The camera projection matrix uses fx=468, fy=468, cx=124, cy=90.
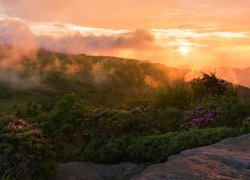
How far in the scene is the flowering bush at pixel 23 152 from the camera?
39.4 ft

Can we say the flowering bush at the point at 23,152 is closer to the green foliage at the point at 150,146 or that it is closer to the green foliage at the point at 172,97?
the green foliage at the point at 150,146

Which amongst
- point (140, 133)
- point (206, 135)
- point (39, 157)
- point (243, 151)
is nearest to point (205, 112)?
point (140, 133)

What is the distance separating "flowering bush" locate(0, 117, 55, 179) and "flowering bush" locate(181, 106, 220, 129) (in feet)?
17.9

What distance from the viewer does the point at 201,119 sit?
54.5 ft

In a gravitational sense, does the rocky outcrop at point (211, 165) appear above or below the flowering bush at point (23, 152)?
above

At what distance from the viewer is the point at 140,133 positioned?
1526 cm

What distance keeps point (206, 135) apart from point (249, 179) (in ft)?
20.6

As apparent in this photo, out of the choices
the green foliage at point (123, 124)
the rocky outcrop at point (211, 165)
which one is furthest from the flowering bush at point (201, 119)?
the rocky outcrop at point (211, 165)

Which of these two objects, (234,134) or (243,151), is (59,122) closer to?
(234,134)

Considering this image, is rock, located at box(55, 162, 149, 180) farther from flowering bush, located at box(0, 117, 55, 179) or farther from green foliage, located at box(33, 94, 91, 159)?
green foliage, located at box(33, 94, 91, 159)

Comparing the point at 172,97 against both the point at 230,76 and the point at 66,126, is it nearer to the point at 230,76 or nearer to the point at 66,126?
the point at 66,126

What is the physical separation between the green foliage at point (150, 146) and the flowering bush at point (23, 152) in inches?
64.6

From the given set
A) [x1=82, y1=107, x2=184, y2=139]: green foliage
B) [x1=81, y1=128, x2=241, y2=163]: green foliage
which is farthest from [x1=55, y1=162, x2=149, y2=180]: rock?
[x1=82, y1=107, x2=184, y2=139]: green foliage

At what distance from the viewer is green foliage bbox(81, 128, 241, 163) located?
12.6 meters
